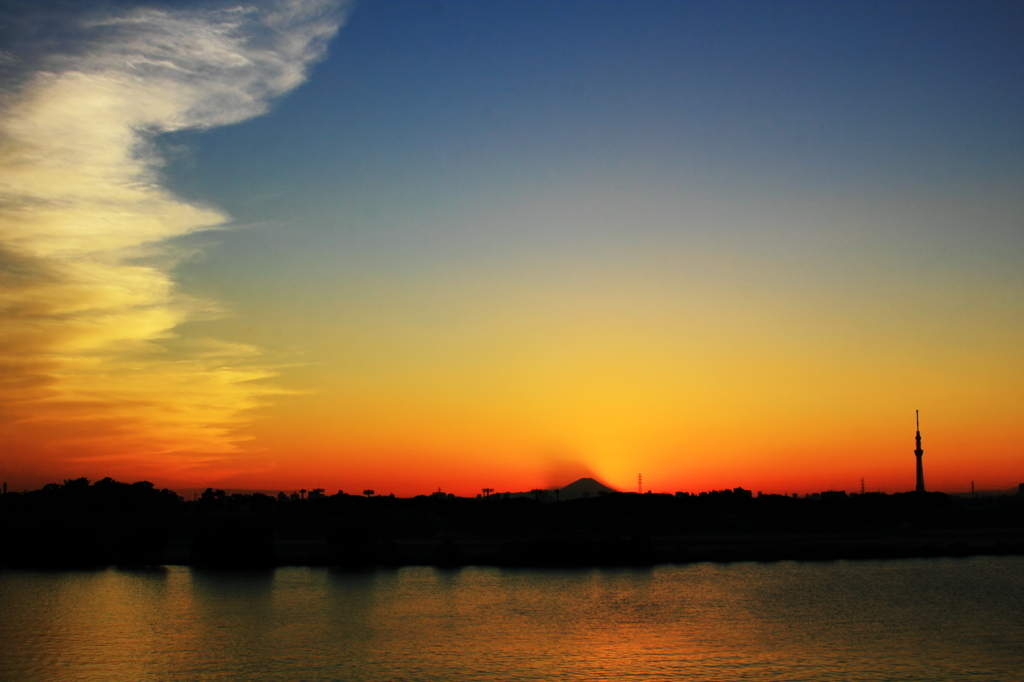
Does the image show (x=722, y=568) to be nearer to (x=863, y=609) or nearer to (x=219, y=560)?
(x=863, y=609)

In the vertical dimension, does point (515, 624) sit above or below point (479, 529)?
below

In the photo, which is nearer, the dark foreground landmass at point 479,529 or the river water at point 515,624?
the river water at point 515,624

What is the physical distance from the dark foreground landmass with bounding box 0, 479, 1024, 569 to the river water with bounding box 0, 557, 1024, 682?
14.8ft

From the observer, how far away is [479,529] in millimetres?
129625

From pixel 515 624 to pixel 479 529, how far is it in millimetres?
77936

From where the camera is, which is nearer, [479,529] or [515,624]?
[515,624]

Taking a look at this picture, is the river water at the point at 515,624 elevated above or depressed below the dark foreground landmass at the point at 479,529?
below

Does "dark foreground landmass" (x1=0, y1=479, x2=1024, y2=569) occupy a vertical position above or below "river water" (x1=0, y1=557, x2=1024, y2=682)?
above

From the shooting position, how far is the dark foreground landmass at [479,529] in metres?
81.3

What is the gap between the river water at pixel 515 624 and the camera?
138ft

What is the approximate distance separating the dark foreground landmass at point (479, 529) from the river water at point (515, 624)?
452cm

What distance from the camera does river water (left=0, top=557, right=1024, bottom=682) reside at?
42000 millimetres

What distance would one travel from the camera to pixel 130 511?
465 feet

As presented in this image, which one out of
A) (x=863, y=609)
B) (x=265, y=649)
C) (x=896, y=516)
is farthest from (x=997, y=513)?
(x=265, y=649)
